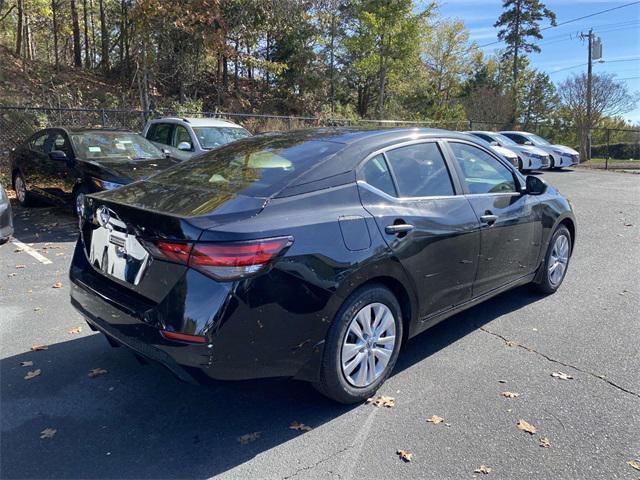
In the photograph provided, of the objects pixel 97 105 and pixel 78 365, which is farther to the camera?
pixel 97 105

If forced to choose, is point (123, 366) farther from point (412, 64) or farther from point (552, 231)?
point (412, 64)

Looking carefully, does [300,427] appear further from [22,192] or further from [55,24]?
[55,24]

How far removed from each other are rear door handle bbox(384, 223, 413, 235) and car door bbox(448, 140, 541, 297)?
0.91m

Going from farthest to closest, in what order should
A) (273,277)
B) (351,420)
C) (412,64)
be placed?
1. (412,64)
2. (351,420)
3. (273,277)

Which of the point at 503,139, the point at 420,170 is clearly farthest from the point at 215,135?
the point at 503,139

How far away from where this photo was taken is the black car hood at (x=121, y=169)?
7.35 meters

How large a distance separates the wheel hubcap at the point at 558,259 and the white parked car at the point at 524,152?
12.2m

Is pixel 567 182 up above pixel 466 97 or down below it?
below

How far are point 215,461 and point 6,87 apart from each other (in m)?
19.9

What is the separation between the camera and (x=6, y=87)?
17922mm

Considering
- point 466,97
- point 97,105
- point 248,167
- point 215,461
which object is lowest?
point 215,461

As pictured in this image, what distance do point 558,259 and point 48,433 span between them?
15.8ft

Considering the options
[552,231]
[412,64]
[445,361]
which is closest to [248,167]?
[445,361]

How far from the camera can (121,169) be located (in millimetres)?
7574
